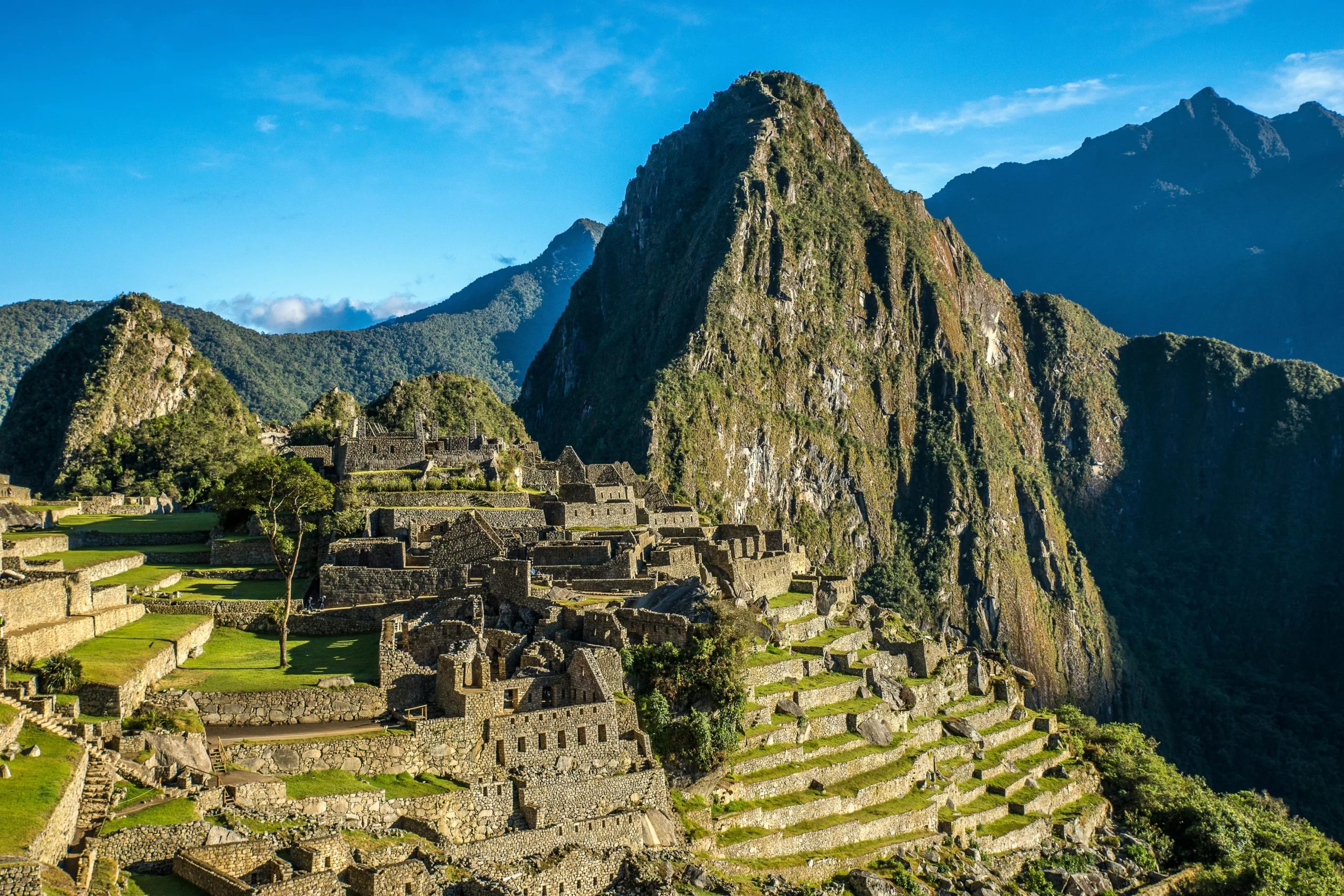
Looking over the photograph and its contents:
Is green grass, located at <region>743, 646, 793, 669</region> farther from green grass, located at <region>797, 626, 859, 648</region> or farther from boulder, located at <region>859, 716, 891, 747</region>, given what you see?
boulder, located at <region>859, 716, 891, 747</region>

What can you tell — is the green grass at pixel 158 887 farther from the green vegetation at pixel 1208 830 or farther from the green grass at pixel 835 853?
the green vegetation at pixel 1208 830

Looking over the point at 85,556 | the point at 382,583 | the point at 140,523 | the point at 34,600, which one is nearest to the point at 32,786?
the point at 34,600

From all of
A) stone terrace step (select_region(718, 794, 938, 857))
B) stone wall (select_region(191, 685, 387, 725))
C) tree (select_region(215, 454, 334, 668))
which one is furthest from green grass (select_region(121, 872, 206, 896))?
tree (select_region(215, 454, 334, 668))

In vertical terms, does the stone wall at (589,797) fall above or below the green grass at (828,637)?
below

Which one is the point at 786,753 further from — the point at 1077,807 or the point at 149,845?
the point at 149,845

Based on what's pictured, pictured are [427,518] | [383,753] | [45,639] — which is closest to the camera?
[383,753]

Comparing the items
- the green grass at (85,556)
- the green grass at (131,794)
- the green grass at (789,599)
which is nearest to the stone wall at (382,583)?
the green grass at (85,556)
